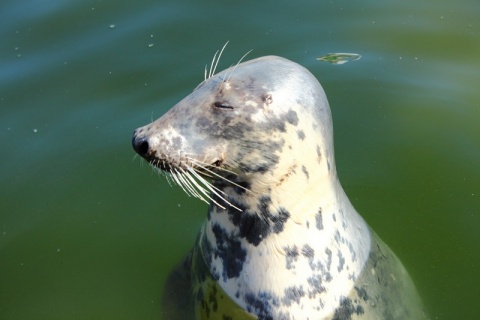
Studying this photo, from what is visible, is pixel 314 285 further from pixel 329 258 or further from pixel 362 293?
pixel 362 293

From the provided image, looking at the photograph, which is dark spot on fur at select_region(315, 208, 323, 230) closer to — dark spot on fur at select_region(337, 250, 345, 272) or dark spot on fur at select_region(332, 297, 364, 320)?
dark spot on fur at select_region(337, 250, 345, 272)

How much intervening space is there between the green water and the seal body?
66cm

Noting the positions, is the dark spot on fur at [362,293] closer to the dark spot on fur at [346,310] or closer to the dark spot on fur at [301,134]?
the dark spot on fur at [346,310]

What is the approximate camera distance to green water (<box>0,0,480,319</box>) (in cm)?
441

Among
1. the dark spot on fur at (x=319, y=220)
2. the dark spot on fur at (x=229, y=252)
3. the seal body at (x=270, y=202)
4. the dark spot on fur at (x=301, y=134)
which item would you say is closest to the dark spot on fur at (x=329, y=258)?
the seal body at (x=270, y=202)

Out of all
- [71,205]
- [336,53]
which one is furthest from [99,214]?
[336,53]

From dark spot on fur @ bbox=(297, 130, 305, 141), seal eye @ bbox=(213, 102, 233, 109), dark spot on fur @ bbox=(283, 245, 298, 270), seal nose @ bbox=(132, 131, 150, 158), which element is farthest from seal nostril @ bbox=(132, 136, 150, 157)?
dark spot on fur @ bbox=(283, 245, 298, 270)

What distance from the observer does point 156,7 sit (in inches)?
249

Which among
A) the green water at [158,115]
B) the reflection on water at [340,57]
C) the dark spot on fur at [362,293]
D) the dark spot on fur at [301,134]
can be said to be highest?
the dark spot on fur at [301,134]

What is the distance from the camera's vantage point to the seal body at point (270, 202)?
309 centimetres

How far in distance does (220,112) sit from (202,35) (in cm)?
304

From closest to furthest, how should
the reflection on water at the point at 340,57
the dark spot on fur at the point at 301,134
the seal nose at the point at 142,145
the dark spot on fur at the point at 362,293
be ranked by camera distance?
the seal nose at the point at 142,145
the dark spot on fur at the point at 301,134
the dark spot on fur at the point at 362,293
the reflection on water at the point at 340,57

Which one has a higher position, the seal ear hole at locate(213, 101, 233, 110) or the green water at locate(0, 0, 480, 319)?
the seal ear hole at locate(213, 101, 233, 110)

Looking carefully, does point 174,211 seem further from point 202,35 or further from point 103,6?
point 103,6
